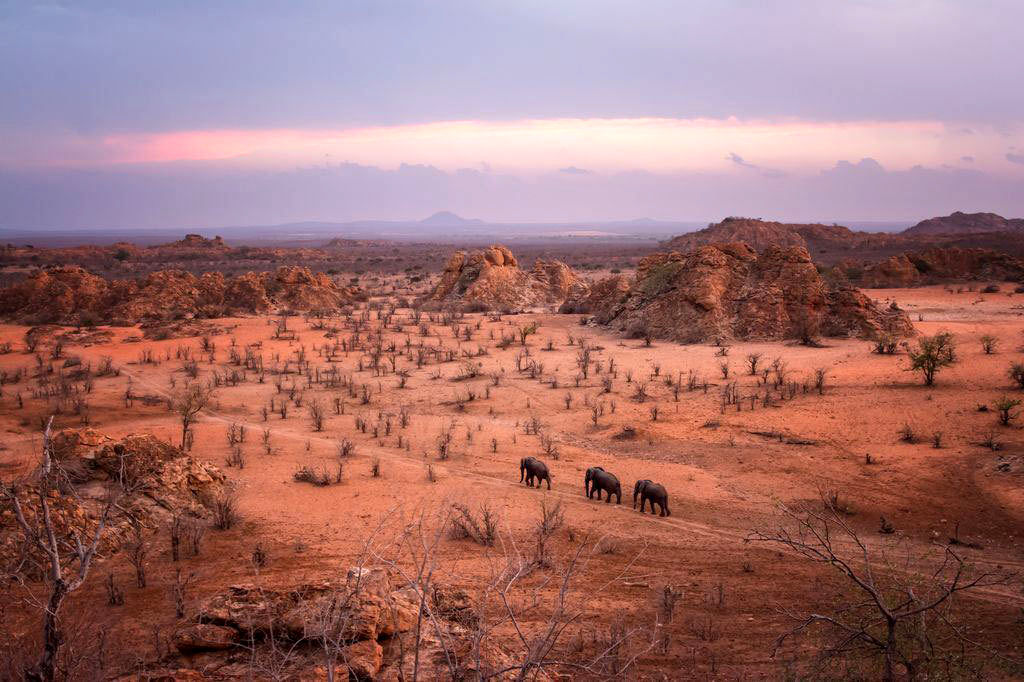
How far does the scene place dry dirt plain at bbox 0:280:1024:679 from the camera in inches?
227

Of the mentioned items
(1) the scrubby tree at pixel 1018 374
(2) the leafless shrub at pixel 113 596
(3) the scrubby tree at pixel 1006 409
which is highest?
(1) the scrubby tree at pixel 1018 374

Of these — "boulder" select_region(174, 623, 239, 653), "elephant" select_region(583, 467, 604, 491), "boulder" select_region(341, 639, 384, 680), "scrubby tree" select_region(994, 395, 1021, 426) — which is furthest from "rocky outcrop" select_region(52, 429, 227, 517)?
"scrubby tree" select_region(994, 395, 1021, 426)

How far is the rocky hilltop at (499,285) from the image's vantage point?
96.1 ft

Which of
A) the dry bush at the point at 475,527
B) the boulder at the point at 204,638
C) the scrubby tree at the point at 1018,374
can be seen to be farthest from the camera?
the scrubby tree at the point at 1018,374

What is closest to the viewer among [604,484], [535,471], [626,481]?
[604,484]

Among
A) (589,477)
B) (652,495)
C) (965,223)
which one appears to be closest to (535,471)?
(589,477)

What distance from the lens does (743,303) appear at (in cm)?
2064

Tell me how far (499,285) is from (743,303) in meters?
12.4

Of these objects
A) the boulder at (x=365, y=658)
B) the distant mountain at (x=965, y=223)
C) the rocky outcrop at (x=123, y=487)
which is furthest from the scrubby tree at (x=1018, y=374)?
the distant mountain at (x=965, y=223)

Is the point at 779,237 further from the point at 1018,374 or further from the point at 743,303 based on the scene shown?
the point at 1018,374

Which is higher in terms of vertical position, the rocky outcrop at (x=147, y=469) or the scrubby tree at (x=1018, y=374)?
the scrubby tree at (x=1018, y=374)

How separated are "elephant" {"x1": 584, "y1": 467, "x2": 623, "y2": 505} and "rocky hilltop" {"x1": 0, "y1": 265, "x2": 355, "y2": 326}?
21754mm

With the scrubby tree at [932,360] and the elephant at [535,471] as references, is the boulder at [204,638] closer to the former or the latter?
the elephant at [535,471]

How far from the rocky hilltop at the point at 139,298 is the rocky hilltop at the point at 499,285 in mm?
5524
